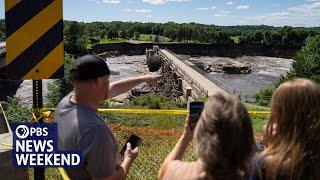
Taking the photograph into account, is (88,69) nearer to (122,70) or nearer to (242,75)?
(122,70)

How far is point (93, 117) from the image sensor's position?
3.37 m

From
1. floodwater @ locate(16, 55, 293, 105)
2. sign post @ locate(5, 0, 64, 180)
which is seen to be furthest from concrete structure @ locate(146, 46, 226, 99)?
floodwater @ locate(16, 55, 293, 105)

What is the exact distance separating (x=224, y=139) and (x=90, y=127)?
98 centimetres

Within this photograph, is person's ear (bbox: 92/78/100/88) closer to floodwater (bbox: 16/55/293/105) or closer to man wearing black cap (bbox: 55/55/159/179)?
man wearing black cap (bbox: 55/55/159/179)

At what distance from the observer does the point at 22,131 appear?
414cm

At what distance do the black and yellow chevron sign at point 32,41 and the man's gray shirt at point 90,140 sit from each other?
Answer: 0.66 meters

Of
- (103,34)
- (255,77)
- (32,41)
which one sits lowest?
(255,77)

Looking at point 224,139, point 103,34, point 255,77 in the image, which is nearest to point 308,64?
point 255,77

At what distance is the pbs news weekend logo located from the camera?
3959mm

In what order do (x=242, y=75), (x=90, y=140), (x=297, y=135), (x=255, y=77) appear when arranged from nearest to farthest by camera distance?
(x=297, y=135)
(x=90, y=140)
(x=255, y=77)
(x=242, y=75)

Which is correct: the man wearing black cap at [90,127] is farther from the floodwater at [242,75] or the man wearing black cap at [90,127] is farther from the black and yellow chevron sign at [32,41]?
the floodwater at [242,75]

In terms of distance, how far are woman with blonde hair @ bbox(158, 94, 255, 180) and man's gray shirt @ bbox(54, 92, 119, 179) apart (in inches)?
27.1

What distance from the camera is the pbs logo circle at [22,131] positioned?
13.5ft

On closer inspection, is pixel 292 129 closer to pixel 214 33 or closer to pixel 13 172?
pixel 13 172
